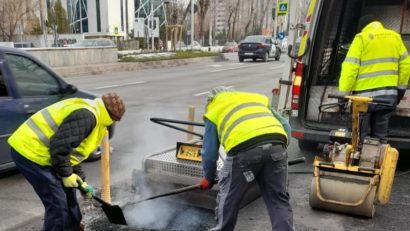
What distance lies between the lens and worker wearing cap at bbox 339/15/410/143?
4.82 meters

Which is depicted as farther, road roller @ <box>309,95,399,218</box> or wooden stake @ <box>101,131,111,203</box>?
wooden stake @ <box>101,131,111,203</box>

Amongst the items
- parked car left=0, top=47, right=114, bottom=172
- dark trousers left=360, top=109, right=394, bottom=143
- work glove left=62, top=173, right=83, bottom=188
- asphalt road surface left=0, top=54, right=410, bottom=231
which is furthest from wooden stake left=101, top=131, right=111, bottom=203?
dark trousers left=360, top=109, right=394, bottom=143

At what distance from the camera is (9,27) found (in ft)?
118

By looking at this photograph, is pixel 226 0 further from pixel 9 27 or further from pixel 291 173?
pixel 291 173

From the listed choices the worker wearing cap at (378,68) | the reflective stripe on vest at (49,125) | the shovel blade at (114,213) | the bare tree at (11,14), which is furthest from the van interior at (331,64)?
the bare tree at (11,14)

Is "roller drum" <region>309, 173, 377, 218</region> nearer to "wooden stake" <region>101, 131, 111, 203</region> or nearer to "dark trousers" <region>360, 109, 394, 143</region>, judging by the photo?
"dark trousers" <region>360, 109, 394, 143</region>

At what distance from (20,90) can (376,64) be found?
3.89 m

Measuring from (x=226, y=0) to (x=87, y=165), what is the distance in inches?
2465

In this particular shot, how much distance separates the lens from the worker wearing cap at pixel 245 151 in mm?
2961

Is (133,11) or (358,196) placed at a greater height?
(133,11)

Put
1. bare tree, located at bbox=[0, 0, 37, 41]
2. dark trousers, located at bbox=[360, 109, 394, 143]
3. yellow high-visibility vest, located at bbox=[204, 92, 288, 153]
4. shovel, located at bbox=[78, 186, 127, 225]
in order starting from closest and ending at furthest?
yellow high-visibility vest, located at bbox=[204, 92, 288, 153]
shovel, located at bbox=[78, 186, 127, 225]
dark trousers, located at bbox=[360, 109, 394, 143]
bare tree, located at bbox=[0, 0, 37, 41]

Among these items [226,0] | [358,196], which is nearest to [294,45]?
[358,196]

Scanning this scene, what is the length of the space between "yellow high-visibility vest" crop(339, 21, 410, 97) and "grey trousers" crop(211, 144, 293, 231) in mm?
2248

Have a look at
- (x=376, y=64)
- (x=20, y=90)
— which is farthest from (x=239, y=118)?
(x=20, y=90)
